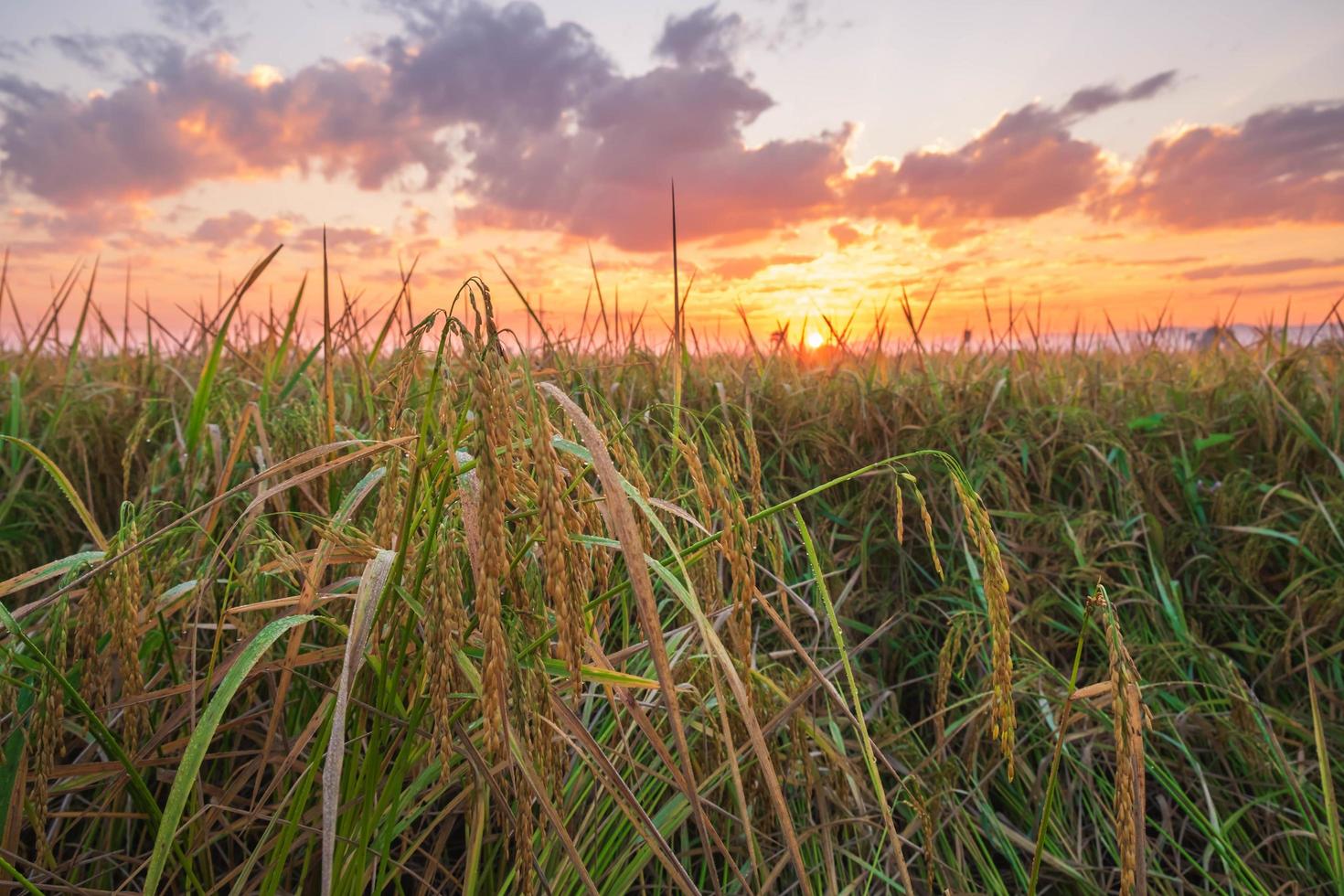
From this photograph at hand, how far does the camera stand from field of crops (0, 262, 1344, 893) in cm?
97

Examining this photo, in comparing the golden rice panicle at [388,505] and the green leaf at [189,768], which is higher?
the golden rice panicle at [388,505]

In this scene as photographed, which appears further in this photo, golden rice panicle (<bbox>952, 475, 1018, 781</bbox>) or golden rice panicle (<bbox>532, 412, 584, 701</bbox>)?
golden rice panicle (<bbox>952, 475, 1018, 781</bbox>)

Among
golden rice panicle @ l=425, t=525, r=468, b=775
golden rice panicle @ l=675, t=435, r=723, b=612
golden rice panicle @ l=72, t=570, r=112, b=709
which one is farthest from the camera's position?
golden rice panicle @ l=72, t=570, r=112, b=709

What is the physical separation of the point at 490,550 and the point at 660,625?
0.57 meters

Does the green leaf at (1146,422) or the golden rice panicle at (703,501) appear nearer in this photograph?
the golden rice panicle at (703,501)

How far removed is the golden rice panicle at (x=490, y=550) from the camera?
0.70 metres

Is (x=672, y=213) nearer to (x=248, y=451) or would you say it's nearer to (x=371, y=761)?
(x=371, y=761)

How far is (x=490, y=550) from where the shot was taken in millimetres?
718

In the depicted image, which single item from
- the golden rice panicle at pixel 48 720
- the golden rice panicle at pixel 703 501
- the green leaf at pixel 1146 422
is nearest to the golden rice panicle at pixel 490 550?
the golden rice panicle at pixel 703 501

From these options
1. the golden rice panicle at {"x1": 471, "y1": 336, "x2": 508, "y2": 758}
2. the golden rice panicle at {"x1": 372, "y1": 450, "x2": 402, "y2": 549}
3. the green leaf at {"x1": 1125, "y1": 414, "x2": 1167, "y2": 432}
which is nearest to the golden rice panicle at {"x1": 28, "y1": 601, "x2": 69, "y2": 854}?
the golden rice panicle at {"x1": 372, "y1": 450, "x2": 402, "y2": 549}

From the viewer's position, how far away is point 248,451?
2178 mm

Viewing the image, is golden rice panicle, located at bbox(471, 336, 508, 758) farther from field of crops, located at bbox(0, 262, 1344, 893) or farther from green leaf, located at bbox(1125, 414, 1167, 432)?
green leaf, located at bbox(1125, 414, 1167, 432)

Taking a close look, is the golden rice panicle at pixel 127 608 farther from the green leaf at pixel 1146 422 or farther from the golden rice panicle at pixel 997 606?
the green leaf at pixel 1146 422

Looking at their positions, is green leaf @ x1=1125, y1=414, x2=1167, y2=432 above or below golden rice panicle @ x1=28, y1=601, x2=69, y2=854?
above
